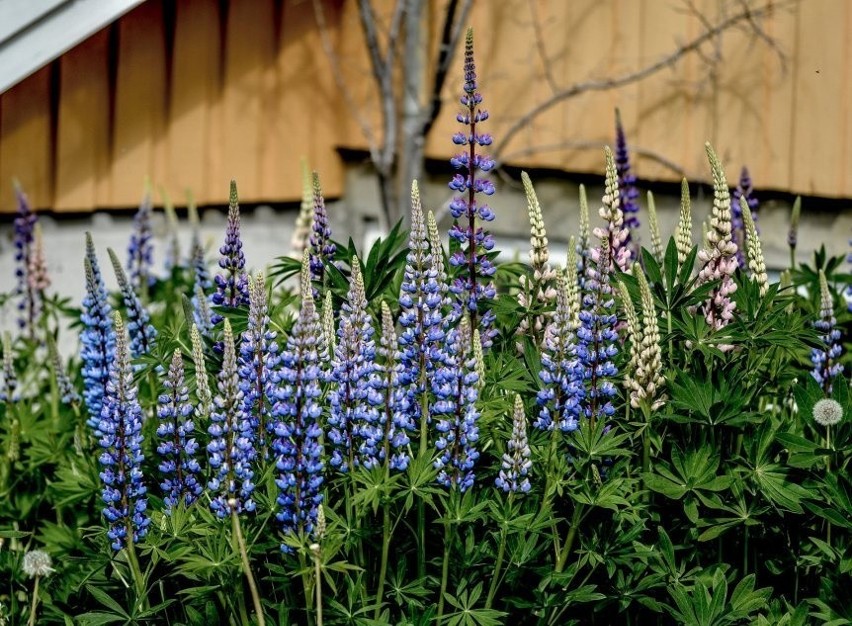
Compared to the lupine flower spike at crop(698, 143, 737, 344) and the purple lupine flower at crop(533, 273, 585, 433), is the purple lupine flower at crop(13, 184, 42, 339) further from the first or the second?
the lupine flower spike at crop(698, 143, 737, 344)

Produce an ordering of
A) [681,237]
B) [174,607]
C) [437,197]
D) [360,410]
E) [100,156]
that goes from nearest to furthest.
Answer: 1. [360,410]
2. [174,607]
3. [681,237]
4. [100,156]
5. [437,197]

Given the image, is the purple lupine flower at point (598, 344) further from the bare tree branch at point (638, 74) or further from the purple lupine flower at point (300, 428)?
the bare tree branch at point (638, 74)

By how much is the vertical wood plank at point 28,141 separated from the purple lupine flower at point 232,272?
11.6ft

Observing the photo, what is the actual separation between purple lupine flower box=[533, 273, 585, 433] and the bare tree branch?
14.3 feet

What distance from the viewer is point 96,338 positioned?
11.5 feet

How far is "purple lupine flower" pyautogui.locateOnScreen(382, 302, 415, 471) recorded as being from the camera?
2.79m

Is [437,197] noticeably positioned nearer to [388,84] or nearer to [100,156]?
[388,84]

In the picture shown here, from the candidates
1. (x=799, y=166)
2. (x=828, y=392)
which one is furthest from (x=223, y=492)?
(x=799, y=166)

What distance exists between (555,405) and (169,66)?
4.61 meters

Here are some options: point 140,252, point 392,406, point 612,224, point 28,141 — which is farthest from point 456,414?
point 28,141

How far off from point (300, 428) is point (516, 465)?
0.51 meters

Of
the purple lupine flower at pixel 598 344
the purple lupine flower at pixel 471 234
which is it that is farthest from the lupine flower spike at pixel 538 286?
the purple lupine flower at pixel 598 344

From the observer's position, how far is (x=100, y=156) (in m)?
6.84

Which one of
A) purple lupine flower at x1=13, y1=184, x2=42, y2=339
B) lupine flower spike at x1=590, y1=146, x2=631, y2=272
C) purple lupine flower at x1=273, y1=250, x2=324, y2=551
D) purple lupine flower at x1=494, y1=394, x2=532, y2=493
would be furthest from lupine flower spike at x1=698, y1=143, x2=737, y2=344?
purple lupine flower at x1=13, y1=184, x2=42, y2=339
